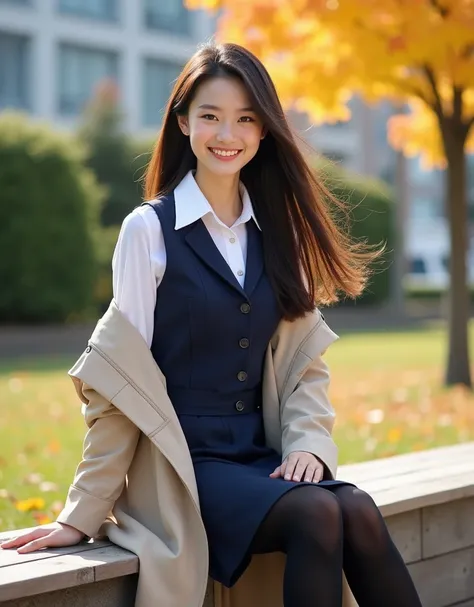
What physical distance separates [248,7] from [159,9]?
25299 millimetres

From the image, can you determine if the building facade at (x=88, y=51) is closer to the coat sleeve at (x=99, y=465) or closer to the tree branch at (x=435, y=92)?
the tree branch at (x=435, y=92)

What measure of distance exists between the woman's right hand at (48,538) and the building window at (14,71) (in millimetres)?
27859

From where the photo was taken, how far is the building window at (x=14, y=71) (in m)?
28.9

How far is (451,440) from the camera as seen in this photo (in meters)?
5.51

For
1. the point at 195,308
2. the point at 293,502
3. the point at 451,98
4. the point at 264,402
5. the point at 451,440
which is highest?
the point at 451,98

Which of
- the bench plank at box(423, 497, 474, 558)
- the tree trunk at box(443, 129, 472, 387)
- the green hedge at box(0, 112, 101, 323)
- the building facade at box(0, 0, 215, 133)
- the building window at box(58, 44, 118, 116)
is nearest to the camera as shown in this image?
the bench plank at box(423, 497, 474, 558)

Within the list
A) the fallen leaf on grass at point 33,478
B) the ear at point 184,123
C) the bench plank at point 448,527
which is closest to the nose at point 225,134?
the ear at point 184,123

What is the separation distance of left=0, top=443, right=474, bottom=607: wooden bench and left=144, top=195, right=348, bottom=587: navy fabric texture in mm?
281

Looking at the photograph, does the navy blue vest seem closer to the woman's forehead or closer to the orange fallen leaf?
the woman's forehead

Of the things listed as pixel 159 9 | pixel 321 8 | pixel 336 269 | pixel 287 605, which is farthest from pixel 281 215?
pixel 159 9

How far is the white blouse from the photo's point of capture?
2.59 m

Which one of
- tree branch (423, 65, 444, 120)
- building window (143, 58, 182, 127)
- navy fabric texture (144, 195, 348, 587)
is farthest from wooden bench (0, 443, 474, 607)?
building window (143, 58, 182, 127)

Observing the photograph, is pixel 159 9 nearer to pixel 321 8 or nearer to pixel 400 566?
pixel 321 8

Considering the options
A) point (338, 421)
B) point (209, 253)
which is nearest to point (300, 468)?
point (209, 253)
